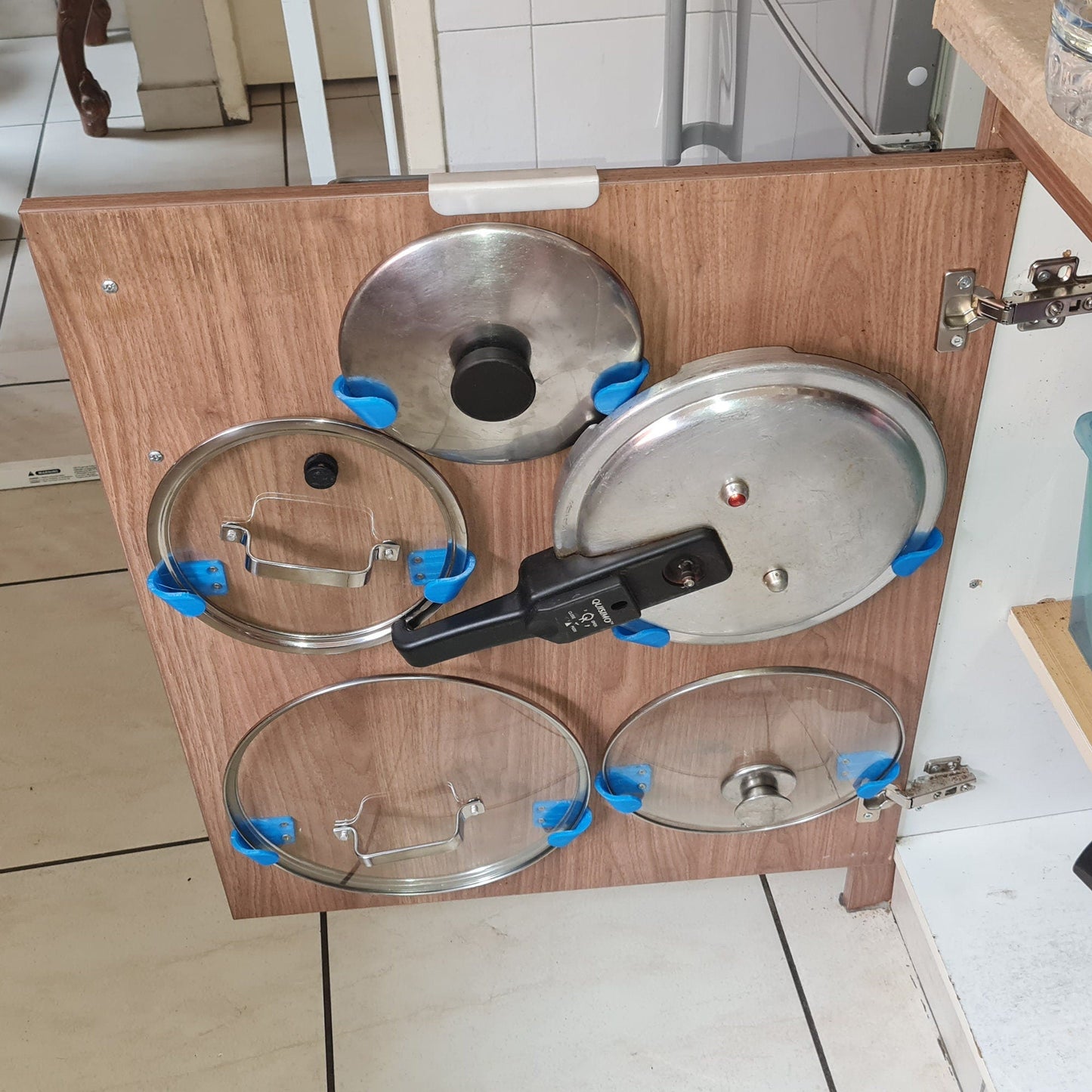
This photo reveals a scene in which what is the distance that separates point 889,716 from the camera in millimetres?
967

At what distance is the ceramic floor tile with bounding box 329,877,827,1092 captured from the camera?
1044mm

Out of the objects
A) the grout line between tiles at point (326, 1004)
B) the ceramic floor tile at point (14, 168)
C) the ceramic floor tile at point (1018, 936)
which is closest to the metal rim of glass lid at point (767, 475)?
the ceramic floor tile at point (1018, 936)

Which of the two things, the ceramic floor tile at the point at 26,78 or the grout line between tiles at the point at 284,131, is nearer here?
the grout line between tiles at the point at 284,131

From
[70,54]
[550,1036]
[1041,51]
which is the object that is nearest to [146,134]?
[70,54]

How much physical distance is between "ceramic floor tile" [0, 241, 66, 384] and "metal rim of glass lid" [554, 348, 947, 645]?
133 cm

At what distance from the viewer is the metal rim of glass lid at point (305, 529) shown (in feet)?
2.55

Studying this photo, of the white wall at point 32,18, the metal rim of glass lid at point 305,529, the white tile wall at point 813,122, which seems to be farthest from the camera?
the white wall at point 32,18

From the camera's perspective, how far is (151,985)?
1116 millimetres

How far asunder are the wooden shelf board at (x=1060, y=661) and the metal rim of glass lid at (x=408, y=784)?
1.15 feet

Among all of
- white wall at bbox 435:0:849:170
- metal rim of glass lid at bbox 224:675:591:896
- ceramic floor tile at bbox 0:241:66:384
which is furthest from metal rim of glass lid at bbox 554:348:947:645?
ceramic floor tile at bbox 0:241:66:384

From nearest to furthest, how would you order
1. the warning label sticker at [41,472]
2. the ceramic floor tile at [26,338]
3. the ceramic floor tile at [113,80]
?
1. the warning label sticker at [41,472]
2. the ceramic floor tile at [26,338]
3. the ceramic floor tile at [113,80]

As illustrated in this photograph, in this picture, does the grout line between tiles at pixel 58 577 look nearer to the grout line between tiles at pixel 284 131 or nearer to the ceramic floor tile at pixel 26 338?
the ceramic floor tile at pixel 26 338

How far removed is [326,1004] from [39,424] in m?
1.04

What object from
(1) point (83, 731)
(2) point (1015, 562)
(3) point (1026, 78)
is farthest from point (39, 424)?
(3) point (1026, 78)
